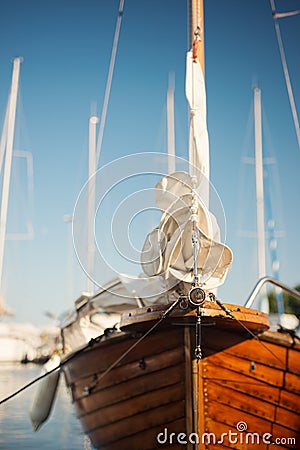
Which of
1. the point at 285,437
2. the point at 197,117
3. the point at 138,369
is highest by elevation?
the point at 197,117

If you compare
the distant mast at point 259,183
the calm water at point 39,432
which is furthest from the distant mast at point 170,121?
the calm water at point 39,432

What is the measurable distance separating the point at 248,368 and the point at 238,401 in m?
0.41

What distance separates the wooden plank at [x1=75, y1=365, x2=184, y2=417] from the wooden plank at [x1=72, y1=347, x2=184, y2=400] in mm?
38

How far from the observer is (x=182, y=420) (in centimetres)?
649

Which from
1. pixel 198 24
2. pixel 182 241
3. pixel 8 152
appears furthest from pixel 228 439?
pixel 8 152

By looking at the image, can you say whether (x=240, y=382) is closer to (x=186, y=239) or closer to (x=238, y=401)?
(x=238, y=401)

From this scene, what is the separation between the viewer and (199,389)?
6438mm

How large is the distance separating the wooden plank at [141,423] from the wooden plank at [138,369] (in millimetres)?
430

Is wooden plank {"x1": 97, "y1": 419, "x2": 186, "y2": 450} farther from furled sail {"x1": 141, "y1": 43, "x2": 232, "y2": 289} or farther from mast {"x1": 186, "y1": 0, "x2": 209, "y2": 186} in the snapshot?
mast {"x1": 186, "y1": 0, "x2": 209, "y2": 186}

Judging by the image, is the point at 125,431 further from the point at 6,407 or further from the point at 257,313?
the point at 6,407

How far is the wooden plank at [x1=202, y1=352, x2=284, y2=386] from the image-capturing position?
261 inches

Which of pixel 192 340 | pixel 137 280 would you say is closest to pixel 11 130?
pixel 137 280

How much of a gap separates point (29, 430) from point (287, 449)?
606cm

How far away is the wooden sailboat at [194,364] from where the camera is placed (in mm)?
6344
